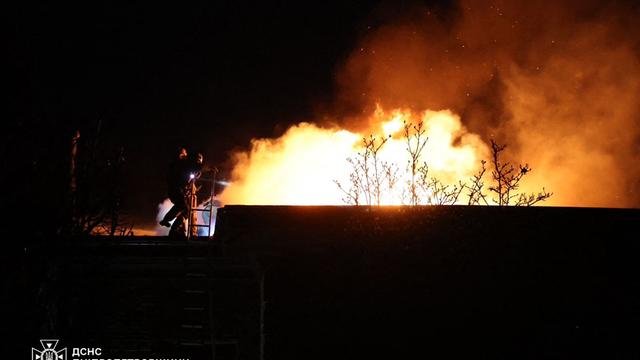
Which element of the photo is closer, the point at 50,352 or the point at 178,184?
the point at 50,352

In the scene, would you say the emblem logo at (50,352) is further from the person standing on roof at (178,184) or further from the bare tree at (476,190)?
the bare tree at (476,190)

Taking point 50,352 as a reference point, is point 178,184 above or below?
above

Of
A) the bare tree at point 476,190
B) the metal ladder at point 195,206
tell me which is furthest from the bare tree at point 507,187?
the metal ladder at point 195,206

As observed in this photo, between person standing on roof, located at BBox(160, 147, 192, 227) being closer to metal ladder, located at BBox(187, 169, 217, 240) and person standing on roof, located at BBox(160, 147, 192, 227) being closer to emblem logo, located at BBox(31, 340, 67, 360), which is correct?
metal ladder, located at BBox(187, 169, 217, 240)

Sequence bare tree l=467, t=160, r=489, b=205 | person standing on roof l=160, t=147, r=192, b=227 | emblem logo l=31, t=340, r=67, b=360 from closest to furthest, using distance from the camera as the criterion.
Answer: emblem logo l=31, t=340, r=67, b=360
person standing on roof l=160, t=147, r=192, b=227
bare tree l=467, t=160, r=489, b=205

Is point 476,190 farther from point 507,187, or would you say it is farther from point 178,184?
point 178,184

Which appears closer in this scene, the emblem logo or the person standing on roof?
the emblem logo

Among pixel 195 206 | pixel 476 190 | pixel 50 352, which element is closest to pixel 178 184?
pixel 195 206

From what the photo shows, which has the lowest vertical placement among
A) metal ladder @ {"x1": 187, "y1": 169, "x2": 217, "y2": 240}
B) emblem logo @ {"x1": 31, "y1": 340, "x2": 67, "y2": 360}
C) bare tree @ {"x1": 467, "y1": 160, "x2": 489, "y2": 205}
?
emblem logo @ {"x1": 31, "y1": 340, "x2": 67, "y2": 360}

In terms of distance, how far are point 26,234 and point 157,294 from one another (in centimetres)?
812

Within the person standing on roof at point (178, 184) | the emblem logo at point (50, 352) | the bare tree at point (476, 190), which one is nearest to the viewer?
the emblem logo at point (50, 352)

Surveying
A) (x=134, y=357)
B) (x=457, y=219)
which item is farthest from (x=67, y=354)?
(x=457, y=219)

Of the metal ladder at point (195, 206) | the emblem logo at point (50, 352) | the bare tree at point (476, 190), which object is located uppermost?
the bare tree at point (476, 190)

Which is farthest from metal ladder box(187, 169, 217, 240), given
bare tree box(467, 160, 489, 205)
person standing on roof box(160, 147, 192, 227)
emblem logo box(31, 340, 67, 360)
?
bare tree box(467, 160, 489, 205)
